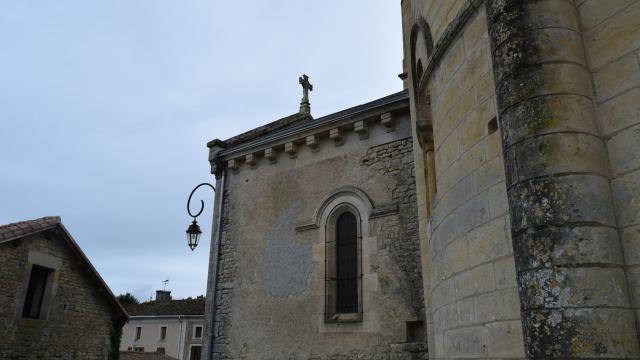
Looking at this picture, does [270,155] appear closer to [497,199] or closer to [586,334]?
[497,199]

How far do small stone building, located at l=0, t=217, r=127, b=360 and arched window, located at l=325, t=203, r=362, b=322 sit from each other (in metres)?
7.64

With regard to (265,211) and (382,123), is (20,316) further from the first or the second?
(382,123)

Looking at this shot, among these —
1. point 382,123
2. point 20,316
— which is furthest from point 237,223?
point 20,316

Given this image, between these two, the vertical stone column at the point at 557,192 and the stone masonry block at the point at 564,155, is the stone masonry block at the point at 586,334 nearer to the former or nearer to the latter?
the vertical stone column at the point at 557,192

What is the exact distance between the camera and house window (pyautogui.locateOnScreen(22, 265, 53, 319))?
12.0 meters

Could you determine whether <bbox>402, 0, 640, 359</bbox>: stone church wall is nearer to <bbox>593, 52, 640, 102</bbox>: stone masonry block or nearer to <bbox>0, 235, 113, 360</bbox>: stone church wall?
<bbox>593, 52, 640, 102</bbox>: stone masonry block

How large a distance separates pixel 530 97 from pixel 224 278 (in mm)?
8395

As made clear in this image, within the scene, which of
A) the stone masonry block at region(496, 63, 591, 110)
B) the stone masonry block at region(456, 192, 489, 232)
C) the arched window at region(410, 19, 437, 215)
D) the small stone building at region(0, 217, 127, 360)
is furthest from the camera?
the small stone building at region(0, 217, 127, 360)

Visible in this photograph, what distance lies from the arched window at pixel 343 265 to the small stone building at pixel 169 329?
70.1ft

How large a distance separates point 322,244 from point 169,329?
927 inches

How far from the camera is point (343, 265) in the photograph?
849 cm

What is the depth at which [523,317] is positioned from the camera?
92.4 inches

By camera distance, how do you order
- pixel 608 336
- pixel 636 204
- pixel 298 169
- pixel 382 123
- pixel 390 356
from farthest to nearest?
pixel 298 169
pixel 382 123
pixel 390 356
pixel 636 204
pixel 608 336

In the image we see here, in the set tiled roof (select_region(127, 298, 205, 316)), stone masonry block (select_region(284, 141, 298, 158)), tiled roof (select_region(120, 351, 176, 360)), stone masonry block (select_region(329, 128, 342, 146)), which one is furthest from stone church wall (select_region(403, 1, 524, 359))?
tiled roof (select_region(127, 298, 205, 316))
